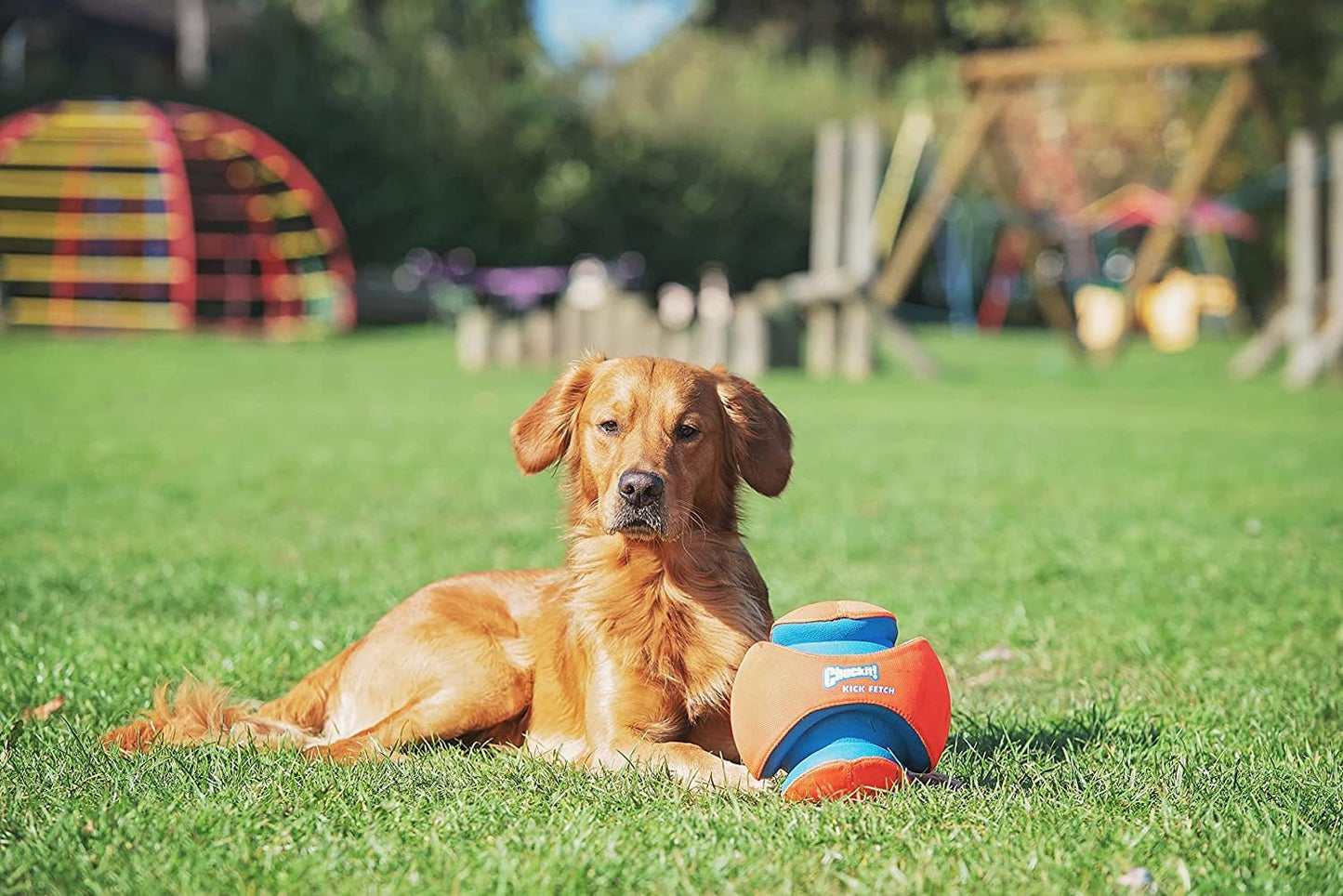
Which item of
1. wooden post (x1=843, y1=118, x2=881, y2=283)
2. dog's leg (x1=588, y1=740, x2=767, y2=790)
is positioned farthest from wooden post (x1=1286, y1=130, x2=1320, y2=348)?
dog's leg (x1=588, y1=740, x2=767, y2=790)

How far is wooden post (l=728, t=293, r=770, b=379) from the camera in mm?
18391

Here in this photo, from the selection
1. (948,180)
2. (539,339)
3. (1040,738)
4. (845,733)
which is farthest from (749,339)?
(845,733)

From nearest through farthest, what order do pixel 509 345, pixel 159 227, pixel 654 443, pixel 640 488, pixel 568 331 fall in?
pixel 640 488, pixel 654 443, pixel 568 331, pixel 509 345, pixel 159 227

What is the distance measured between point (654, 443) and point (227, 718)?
1.49m

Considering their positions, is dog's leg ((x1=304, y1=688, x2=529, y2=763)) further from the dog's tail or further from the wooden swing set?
the wooden swing set

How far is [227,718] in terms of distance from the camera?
417 cm

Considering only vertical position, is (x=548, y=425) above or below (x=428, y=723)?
above

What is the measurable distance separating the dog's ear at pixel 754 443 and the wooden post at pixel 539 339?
52.3 ft

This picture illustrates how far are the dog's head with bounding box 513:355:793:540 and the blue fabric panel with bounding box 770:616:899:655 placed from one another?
0.55m

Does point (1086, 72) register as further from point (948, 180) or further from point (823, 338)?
point (823, 338)

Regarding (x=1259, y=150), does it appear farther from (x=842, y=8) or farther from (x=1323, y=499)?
(x=1323, y=499)

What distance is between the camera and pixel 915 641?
11.9 ft

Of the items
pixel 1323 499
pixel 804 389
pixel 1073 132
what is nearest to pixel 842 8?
pixel 1073 132

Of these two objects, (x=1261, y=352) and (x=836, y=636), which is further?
(x=1261, y=352)
